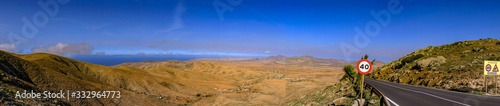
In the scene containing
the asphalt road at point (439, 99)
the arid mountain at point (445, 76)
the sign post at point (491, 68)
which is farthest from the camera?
the arid mountain at point (445, 76)

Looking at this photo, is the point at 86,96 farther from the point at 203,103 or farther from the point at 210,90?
the point at 210,90

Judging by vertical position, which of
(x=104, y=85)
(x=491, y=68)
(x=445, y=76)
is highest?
(x=491, y=68)

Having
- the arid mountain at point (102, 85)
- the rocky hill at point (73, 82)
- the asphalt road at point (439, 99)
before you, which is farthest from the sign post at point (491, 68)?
the rocky hill at point (73, 82)

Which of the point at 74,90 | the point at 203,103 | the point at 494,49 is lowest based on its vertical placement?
the point at 203,103

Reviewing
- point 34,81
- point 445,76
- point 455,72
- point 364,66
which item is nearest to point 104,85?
point 34,81

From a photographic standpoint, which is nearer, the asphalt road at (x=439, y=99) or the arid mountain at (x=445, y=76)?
the asphalt road at (x=439, y=99)

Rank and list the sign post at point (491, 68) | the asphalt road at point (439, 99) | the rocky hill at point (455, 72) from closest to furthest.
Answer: the asphalt road at point (439, 99), the sign post at point (491, 68), the rocky hill at point (455, 72)

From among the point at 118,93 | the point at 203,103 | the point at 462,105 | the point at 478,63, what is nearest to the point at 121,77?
the point at 118,93

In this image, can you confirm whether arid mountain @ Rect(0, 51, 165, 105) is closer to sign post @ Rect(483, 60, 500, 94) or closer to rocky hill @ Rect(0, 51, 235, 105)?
rocky hill @ Rect(0, 51, 235, 105)

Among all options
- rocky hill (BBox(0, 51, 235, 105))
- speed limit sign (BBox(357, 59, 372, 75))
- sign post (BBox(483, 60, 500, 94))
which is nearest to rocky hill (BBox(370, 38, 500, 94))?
sign post (BBox(483, 60, 500, 94))

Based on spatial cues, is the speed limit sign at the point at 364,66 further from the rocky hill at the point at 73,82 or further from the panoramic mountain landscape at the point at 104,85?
the panoramic mountain landscape at the point at 104,85

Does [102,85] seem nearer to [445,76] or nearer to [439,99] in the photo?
[439,99]
